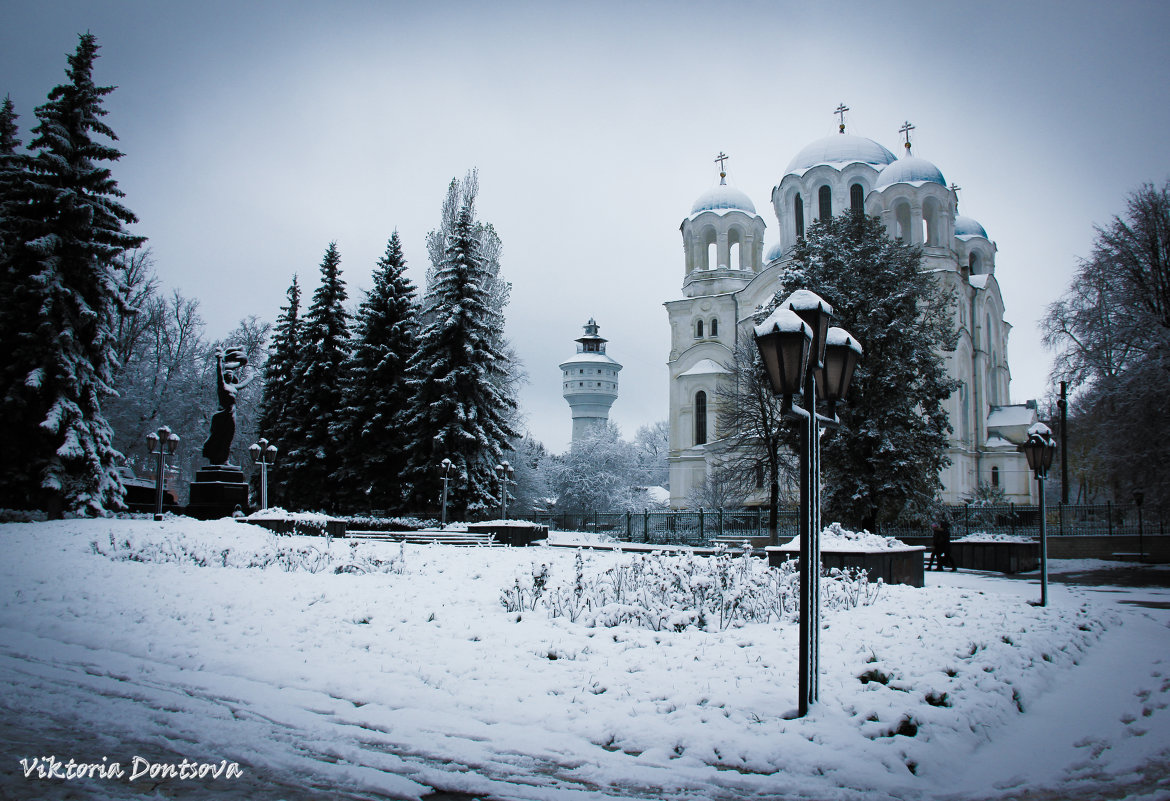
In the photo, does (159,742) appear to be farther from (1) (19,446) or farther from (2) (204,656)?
(1) (19,446)

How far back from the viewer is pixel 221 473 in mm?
20938

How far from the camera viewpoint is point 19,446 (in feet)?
59.2

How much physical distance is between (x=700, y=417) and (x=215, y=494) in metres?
27.4

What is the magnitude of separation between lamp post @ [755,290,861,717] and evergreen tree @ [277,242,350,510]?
88.0 ft

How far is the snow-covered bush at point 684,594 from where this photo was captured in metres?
6.96

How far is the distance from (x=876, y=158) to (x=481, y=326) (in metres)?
25.1

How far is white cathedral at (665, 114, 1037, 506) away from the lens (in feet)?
118

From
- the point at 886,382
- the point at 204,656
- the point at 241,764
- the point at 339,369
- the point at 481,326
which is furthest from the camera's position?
the point at 339,369

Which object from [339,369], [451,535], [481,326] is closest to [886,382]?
[451,535]

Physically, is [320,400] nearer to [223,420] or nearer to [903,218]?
[223,420]

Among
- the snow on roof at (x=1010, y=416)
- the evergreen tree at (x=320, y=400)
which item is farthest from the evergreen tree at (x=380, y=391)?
the snow on roof at (x=1010, y=416)

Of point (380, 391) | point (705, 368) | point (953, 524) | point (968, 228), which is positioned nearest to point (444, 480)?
point (380, 391)

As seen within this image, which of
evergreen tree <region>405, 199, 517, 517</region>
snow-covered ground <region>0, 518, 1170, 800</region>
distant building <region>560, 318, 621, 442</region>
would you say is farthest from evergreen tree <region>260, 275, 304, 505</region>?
distant building <region>560, 318, 621, 442</region>

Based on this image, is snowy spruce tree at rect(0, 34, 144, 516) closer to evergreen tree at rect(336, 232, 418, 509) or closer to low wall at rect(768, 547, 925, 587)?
evergreen tree at rect(336, 232, 418, 509)
